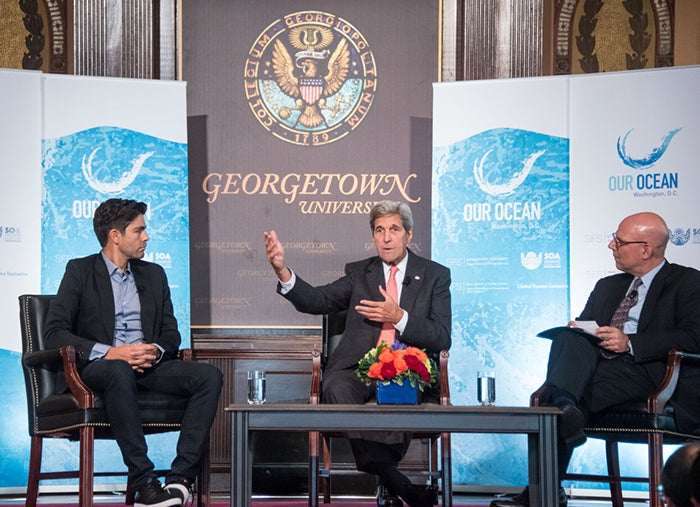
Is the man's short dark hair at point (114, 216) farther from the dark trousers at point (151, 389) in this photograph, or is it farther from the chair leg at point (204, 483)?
the chair leg at point (204, 483)

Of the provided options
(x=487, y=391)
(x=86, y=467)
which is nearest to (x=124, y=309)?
(x=86, y=467)

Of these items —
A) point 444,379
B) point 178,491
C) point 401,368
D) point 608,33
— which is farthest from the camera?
point 608,33

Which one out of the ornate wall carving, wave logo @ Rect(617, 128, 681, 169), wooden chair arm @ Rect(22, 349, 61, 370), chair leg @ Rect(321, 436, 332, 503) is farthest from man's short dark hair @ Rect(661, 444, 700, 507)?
the ornate wall carving

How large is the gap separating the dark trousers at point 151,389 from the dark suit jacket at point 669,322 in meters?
1.80

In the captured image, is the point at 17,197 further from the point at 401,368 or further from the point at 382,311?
the point at 401,368

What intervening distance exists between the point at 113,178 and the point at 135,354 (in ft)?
4.43

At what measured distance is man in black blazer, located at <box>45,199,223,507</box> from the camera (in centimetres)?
400

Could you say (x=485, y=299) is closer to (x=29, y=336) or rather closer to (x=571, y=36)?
(x=571, y=36)

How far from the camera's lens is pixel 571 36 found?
20.1 feet

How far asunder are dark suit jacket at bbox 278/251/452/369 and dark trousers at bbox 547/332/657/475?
0.56m

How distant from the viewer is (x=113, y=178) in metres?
5.20

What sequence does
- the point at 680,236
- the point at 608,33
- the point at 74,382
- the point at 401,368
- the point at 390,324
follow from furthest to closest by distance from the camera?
the point at 608,33
the point at 680,236
the point at 390,324
the point at 74,382
the point at 401,368

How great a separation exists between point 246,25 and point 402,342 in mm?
2131

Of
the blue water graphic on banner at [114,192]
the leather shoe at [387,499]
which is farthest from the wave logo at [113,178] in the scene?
the leather shoe at [387,499]
